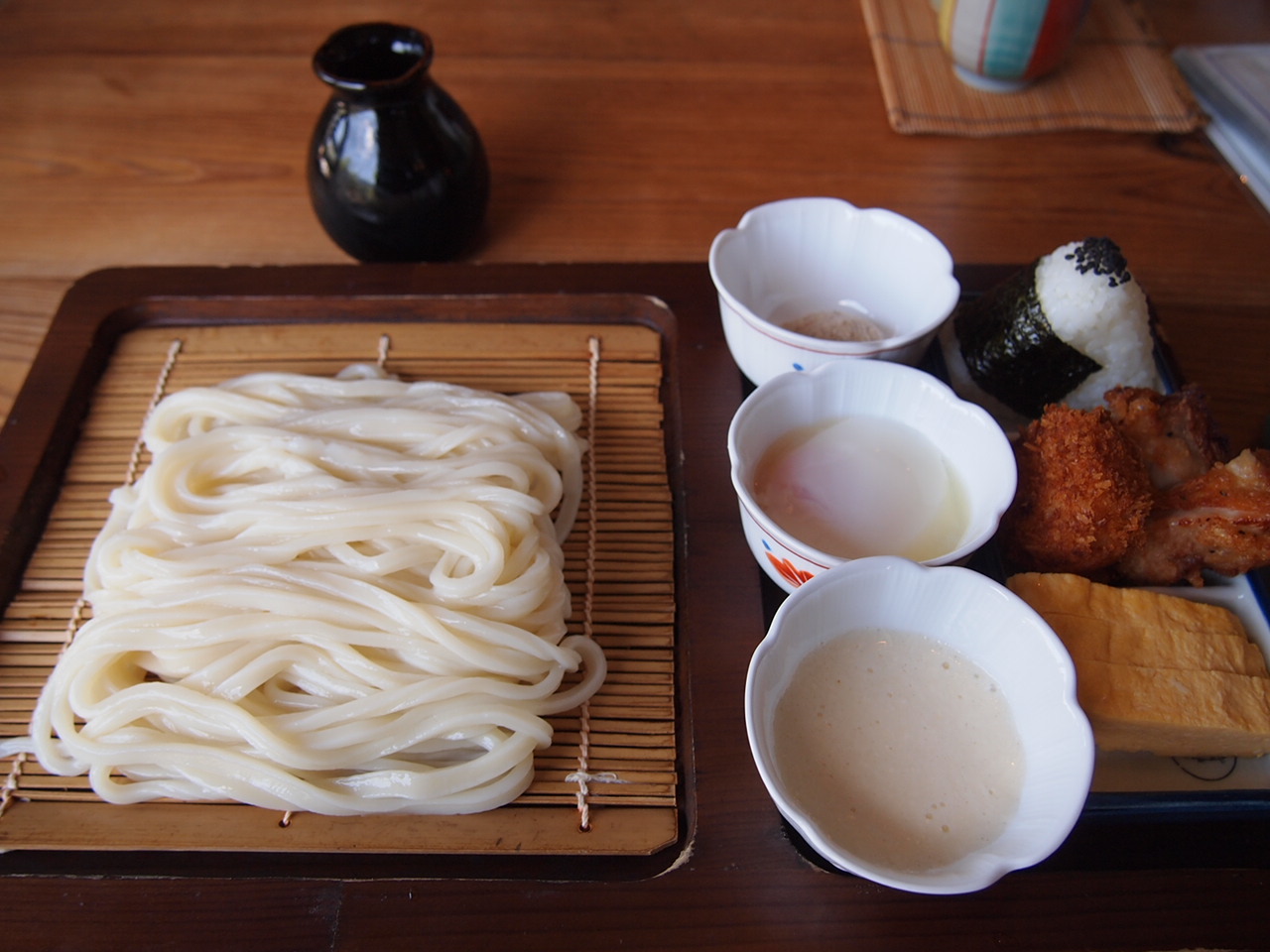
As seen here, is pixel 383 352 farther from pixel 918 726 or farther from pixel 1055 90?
pixel 1055 90

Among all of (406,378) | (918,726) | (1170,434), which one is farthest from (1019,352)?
(406,378)

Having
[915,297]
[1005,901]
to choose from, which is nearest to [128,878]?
[1005,901]

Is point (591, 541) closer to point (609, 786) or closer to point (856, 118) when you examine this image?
point (609, 786)

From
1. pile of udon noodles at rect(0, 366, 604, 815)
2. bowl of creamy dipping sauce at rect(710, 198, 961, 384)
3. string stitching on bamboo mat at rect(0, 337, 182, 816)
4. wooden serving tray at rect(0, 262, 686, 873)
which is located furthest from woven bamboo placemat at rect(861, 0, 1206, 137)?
string stitching on bamboo mat at rect(0, 337, 182, 816)

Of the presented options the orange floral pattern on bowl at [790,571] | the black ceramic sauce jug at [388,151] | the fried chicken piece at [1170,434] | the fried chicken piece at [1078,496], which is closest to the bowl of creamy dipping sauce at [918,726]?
the orange floral pattern on bowl at [790,571]

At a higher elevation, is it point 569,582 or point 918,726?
point 918,726

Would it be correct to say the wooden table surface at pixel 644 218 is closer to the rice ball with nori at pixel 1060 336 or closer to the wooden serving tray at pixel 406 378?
the wooden serving tray at pixel 406 378
